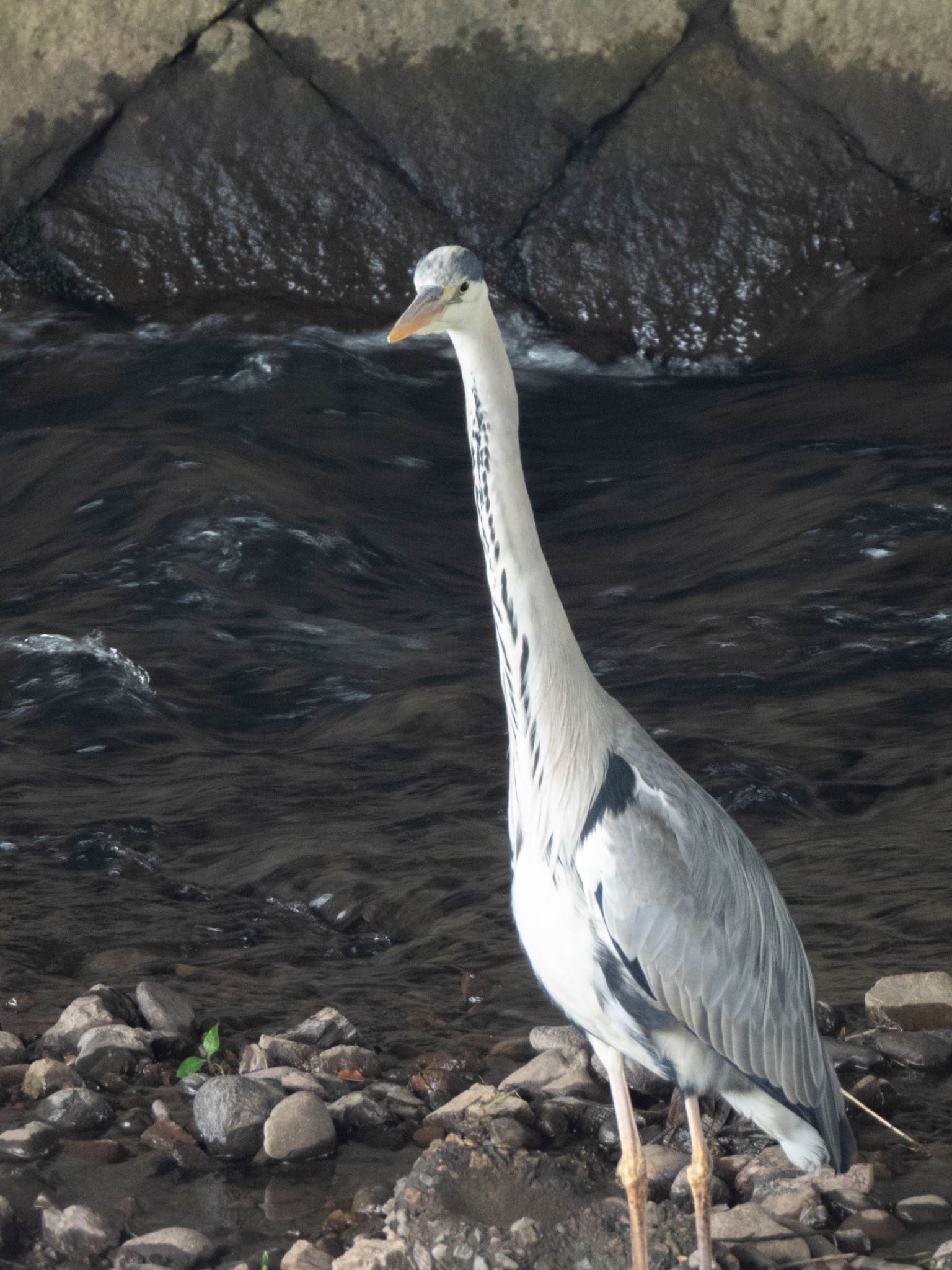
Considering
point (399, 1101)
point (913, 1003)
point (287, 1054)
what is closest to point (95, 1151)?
point (287, 1054)

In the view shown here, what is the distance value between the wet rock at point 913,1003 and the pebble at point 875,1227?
70 centimetres

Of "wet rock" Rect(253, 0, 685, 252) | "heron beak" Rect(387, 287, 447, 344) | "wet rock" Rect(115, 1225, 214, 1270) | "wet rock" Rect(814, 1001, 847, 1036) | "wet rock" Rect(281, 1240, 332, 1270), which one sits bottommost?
"wet rock" Rect(814, 1001, 847, 1036)

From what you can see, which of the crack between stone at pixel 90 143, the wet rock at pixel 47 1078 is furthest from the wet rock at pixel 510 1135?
the crack between stone at pixel 90 143

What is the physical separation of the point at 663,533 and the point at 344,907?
374 centimetres

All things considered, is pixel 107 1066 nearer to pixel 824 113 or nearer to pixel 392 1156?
pixel 392 1156

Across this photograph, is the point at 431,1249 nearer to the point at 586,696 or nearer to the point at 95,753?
the point at 586,696

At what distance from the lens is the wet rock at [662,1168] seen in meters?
2.82

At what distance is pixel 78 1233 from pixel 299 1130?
0.48 metres

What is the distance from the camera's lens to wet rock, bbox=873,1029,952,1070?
321cm

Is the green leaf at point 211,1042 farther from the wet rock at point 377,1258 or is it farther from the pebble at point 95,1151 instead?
the wet rock at point 377,1258

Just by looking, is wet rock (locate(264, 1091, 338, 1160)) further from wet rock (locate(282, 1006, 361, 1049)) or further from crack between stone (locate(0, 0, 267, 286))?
crack between stone (locate(0, 0, 267, 286))

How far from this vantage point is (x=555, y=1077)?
3100mm

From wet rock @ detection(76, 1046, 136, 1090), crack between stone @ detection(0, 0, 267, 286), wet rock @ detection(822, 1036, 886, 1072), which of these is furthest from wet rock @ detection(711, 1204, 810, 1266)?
crack between stone @ detection(0, 0, 267, 286)

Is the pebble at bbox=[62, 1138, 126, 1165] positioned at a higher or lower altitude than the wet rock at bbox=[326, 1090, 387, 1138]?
higher
